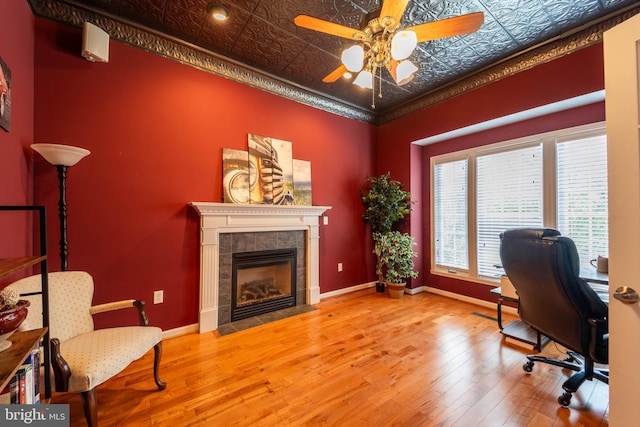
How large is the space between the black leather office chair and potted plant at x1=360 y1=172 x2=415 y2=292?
6.69 ft

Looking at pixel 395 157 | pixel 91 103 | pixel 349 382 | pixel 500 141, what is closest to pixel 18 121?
pixel 91 103

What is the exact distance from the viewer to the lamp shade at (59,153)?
1.72 m

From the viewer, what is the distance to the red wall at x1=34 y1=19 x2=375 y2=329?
2.11m

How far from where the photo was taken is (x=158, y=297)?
8.16 ft

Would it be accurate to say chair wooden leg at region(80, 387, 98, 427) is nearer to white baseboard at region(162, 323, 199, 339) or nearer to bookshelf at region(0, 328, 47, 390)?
bookshelf at region(0, 328, 47, 390)

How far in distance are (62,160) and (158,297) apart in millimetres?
1406

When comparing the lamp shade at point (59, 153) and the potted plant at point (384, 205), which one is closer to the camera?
the lamp shade at point (59, 153)

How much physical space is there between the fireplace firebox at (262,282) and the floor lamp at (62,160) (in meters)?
1.40

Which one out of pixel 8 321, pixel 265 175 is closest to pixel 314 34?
pixel 265 175

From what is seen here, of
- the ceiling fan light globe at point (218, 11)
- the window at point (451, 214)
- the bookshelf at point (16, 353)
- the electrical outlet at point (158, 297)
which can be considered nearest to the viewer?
the bookshelf at point (16, 353)

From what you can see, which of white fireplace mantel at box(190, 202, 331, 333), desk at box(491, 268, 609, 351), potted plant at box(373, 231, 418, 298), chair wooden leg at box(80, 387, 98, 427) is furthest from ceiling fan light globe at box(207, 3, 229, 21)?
desk at box(491, 268, 609, 351)

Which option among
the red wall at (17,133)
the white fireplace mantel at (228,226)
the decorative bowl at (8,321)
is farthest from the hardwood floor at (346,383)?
the red wall at (17,133)

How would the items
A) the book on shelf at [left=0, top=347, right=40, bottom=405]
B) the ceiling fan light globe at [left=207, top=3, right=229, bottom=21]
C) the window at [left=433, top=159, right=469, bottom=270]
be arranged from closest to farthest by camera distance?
the book on shelf at [left=0, top=347, right=40, bottom=405]
the ceiling fan light globe at [left=207, top=3, right=229, bottom=21]
the window at [left=433, top=159, right=469, bottom=270]

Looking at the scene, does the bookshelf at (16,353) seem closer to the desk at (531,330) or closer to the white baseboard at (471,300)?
the desk at (531,330)
